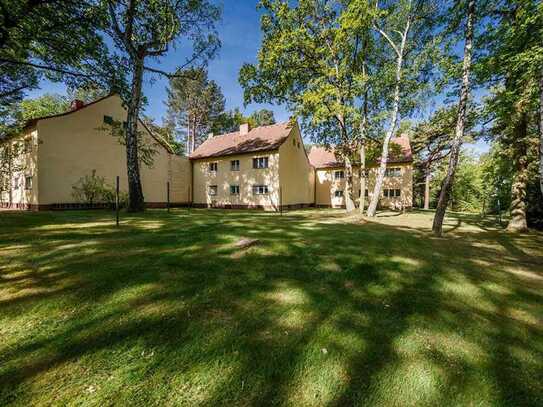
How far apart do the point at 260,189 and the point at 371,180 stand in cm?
1293

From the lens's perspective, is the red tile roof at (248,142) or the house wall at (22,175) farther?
the red tile roof at (248,142)

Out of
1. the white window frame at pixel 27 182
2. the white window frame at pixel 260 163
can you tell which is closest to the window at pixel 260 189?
the white window frame at pixel 260 163

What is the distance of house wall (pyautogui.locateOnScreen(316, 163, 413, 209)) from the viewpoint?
76.5ft

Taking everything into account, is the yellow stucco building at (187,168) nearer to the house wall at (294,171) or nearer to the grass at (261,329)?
the house wall at (294,171)

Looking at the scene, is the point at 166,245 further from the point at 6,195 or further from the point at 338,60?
the point at 6,195

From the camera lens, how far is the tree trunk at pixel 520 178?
10.7 meters

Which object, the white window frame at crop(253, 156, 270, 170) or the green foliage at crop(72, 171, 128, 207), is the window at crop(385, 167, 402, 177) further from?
the green foliage at crop(72, 171, 128, 207)

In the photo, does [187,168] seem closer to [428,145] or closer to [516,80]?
[516,80]

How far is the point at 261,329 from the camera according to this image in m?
2.77

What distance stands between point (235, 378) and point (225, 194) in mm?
21240

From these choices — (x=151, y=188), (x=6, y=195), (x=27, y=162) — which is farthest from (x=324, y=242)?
(x=6, y=195)

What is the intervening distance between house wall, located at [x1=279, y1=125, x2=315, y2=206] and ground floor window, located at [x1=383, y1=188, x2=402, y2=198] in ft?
26.5

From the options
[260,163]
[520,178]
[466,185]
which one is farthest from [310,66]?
[466,185]

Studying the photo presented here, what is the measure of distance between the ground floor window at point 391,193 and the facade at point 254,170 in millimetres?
8071
